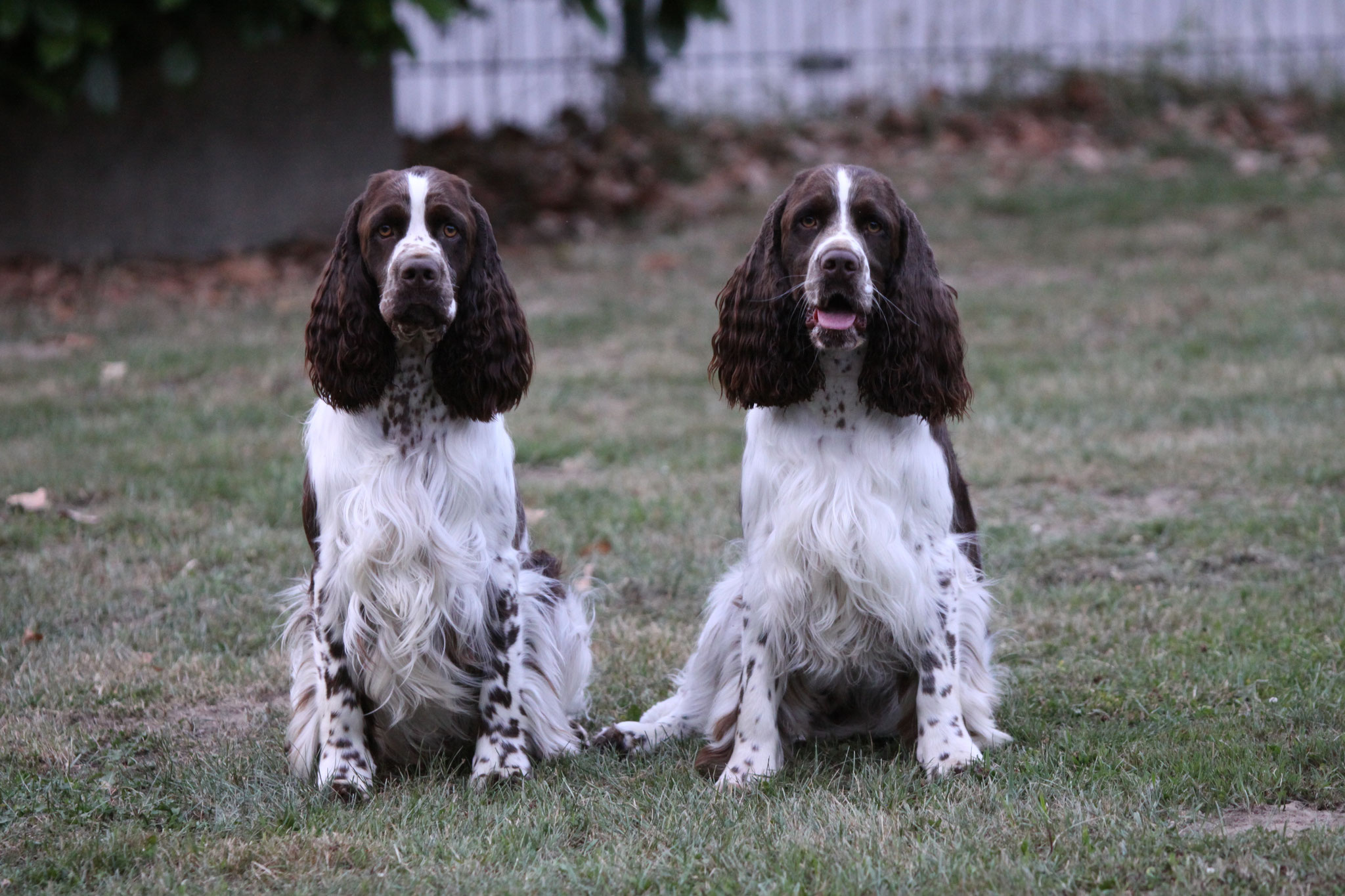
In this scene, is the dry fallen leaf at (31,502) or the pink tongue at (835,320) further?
the dry fallen leaf at (31,502)

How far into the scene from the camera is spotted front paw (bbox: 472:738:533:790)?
4379 millimetres

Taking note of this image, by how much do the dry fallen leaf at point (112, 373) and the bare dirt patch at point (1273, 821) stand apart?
291 inches

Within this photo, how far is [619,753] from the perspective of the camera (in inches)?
183

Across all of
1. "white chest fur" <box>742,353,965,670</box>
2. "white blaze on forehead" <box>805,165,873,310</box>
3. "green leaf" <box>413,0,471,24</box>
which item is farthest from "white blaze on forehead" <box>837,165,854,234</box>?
"green leaf" <box>413,0,471,24</box>

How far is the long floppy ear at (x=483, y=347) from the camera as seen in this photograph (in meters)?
4.29

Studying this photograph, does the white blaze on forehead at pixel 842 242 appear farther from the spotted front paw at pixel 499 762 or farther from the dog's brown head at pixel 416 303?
the spotted front paw at pixel 499 762

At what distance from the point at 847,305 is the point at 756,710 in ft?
3.91

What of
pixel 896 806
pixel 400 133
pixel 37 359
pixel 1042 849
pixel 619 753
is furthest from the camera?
pixel 400 133

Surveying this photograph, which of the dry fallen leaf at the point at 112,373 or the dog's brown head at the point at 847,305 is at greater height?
the dog's brown head at the point at 847,305

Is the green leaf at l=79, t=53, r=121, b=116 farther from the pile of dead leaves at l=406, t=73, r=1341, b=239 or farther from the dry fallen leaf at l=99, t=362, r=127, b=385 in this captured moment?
the pile of dead leaves at l=406, t=73, r=1341, b=239

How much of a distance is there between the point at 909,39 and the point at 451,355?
12.1m

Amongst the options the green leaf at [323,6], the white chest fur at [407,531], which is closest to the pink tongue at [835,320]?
the white chest fur at [407,531]

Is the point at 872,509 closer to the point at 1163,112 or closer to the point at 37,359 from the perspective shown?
the point at 37,359

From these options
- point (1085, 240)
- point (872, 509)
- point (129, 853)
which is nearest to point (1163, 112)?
point (1085, 240)
